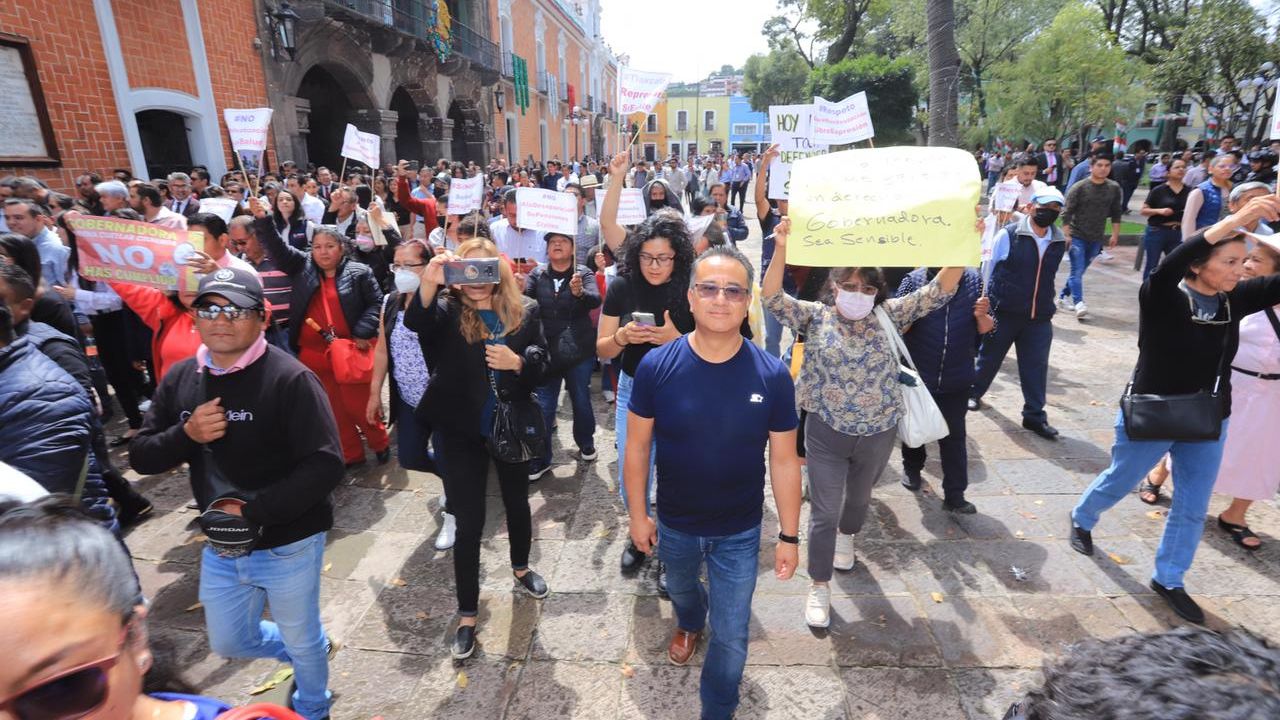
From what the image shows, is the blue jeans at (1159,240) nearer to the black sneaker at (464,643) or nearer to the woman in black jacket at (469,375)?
the woman in black jacket at (469,375)

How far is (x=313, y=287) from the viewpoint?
455 centimetres

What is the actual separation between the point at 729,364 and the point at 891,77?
32.5m

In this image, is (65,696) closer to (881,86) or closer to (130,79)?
(130,79)

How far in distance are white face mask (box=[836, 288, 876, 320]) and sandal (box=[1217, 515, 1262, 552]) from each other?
286 cm

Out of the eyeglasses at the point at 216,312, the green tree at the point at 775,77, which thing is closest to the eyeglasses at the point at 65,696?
the eyeglasses at the point at 216,312

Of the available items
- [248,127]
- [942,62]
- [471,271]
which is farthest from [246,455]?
[942,62]

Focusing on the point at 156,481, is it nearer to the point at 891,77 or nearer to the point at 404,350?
the point at 404,350

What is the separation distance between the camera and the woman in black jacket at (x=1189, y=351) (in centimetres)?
293

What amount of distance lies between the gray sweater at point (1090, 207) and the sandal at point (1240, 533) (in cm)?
554

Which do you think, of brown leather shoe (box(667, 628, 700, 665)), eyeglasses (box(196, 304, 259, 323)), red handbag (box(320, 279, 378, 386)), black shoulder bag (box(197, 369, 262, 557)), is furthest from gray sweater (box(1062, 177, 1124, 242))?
black shoulder bag (box(197, 369, 262, 557))

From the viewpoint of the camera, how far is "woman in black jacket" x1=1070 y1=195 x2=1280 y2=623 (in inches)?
115

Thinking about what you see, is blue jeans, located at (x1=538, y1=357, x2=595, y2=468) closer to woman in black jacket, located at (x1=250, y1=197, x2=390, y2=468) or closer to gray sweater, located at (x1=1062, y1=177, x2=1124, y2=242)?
woman in black jacket, located at (x1=250, y1=197, x2=390, y2=468)

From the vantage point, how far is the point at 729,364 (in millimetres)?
2371

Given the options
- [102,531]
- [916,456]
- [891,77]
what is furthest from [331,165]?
[891,77]
